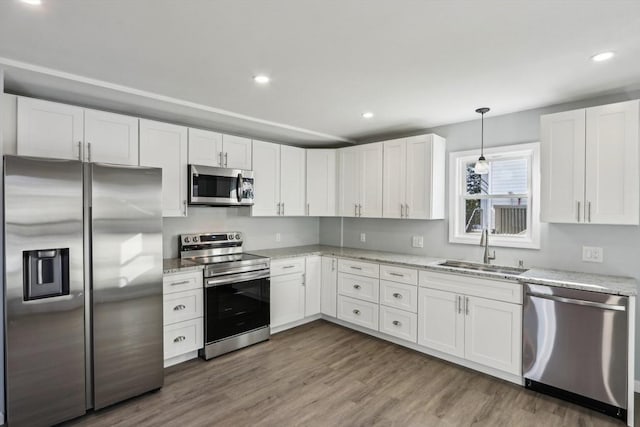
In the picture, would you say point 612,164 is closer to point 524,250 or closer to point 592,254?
point 592,254

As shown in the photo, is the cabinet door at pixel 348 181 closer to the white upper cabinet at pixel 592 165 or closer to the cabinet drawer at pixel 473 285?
the cabinet drawer at pixel 473 285

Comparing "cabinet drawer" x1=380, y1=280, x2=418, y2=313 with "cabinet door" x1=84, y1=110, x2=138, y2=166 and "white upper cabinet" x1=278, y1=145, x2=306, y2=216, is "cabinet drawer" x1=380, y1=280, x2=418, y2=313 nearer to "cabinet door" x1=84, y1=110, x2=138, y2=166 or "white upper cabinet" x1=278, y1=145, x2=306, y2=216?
"white upper cabinet" x1=278, y1=145, x2=306, y2=216

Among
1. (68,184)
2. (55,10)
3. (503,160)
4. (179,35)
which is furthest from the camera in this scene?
(503,160)

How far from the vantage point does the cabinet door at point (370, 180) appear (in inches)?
163

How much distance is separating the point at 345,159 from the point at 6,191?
3394 millimetres

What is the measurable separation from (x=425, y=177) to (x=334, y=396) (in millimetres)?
2381

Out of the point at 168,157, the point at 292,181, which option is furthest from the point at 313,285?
the point at 168,157

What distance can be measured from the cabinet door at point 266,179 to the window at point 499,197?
6.84ft

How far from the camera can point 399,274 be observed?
3.55 meters

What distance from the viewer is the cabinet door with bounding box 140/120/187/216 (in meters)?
3.11

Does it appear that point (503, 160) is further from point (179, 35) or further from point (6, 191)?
point (6, 191)

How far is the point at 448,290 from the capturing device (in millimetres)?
3170

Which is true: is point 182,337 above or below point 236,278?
below

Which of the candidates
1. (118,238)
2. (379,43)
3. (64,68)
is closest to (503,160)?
(379,43)
